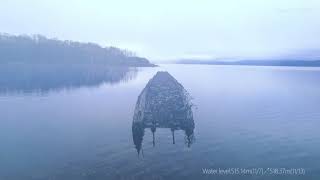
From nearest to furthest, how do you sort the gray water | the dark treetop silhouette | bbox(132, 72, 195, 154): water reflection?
the gray water < bbox(132, 72, 195, 154): water reflection < the dark treetop silhouette

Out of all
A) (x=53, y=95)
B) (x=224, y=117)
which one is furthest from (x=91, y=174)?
(x=53, y=95)

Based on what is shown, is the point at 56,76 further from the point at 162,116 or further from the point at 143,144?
the point at 143,144

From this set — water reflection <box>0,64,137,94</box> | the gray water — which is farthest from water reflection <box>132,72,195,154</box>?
water reflection <box>0,64,137,94</box>

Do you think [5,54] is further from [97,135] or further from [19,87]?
[97,135]

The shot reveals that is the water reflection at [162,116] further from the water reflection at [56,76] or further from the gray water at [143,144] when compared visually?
the water reflection at [56,76]

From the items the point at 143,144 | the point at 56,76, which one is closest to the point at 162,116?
the point at 143,144

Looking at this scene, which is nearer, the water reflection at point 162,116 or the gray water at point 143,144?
the gray water at point 143,144

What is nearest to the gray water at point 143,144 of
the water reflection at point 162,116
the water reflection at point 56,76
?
the water reflection at point 162,116

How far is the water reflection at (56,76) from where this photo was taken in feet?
223

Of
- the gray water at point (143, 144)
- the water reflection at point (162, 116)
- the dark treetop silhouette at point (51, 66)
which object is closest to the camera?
the gray water at point (143, 144)

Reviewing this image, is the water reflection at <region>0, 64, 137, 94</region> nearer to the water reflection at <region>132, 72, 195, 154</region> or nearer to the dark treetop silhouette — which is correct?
the dark treetop silhouette

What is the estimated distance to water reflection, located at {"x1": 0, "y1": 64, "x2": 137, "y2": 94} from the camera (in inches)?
2673

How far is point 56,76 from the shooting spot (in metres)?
81.4

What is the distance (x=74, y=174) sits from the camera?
22.0 m
